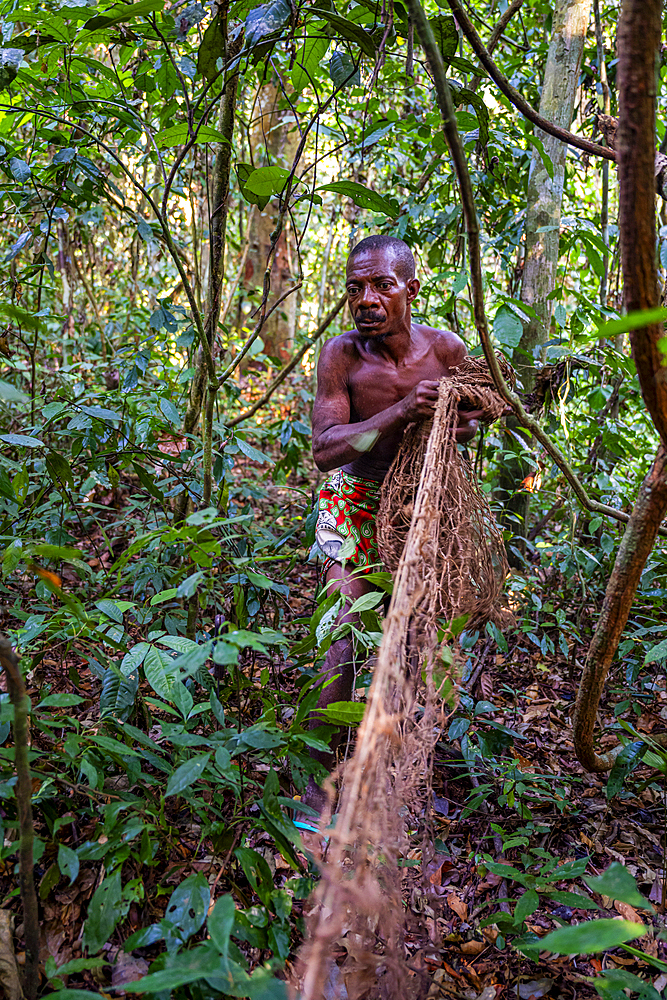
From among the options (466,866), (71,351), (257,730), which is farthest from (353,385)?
(71,351)

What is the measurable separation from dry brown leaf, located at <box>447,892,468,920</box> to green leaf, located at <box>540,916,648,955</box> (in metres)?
0.98

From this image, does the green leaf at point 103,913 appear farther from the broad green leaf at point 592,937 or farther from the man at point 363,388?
the man at point 363,388

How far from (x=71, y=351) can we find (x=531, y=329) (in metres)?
2.68

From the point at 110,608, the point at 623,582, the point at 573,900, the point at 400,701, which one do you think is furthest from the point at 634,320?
the point at 573,900

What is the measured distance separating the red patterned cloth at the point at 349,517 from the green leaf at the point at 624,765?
89cm

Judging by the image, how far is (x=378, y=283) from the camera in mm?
2193

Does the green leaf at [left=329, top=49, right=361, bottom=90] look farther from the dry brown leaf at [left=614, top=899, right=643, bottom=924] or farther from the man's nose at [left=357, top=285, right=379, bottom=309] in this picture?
the dry brown leaf at [left=614, top=899, right=643, bottom=924]

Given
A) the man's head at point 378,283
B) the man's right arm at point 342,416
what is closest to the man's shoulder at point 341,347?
the man's right arm at point 342,416

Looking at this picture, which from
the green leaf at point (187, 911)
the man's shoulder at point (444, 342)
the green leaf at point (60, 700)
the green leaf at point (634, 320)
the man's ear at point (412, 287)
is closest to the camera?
the green leaf at point (634, 320)

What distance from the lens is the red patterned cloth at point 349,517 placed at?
2.29 meters

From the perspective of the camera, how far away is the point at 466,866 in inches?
78.2

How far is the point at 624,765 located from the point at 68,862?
4.61ft

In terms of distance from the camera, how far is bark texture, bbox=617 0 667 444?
933mm

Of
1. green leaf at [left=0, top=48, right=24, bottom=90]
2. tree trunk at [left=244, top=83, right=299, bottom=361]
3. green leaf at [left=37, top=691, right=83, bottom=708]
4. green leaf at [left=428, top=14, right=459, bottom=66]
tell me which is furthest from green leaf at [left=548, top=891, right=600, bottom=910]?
tree trunk at [left=244, top=83, right=299, bottom=361]
